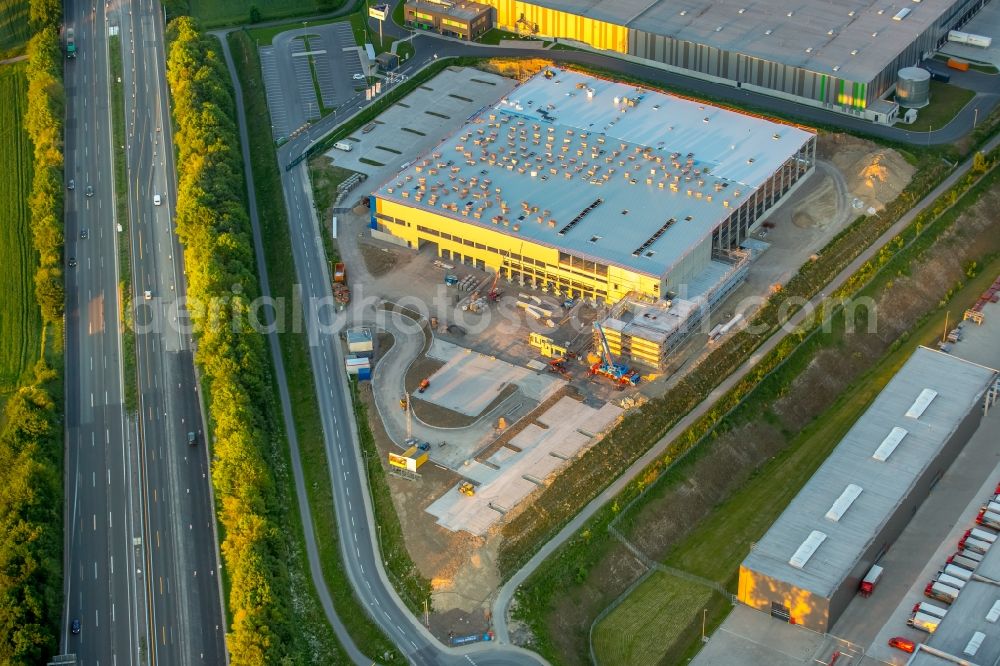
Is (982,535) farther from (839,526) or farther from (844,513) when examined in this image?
(839,526)

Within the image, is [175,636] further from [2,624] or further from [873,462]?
[873,462]

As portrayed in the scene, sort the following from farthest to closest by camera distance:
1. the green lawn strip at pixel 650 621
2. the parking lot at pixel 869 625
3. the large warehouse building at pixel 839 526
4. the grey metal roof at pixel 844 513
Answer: the green lawn strip at pixel 650 621, the grey metal roof at pixel 844 513, the large warehouse building at pixel 839 526, the parking lot at pixel 869 625

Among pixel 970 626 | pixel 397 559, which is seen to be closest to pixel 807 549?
pixel 970 626

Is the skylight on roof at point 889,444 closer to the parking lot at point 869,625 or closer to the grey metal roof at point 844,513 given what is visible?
the grey metal roof at point 844,513

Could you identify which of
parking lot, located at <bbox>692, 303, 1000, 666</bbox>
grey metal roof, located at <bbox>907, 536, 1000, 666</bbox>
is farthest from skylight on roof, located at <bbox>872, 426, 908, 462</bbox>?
grey metal roof, located at <bbox>907, 536, 1000, 666</bbox>

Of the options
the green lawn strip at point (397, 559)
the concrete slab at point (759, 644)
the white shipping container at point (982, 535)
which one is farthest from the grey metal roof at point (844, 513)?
the green lawn strip at point (397, 559)

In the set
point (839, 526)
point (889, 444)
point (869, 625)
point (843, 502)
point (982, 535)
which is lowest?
point (869, 625)

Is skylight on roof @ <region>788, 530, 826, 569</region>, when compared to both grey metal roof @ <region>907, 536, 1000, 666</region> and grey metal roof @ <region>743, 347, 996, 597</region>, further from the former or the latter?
grey metal roof @ <region>907, 536, 1000, 666</region>
